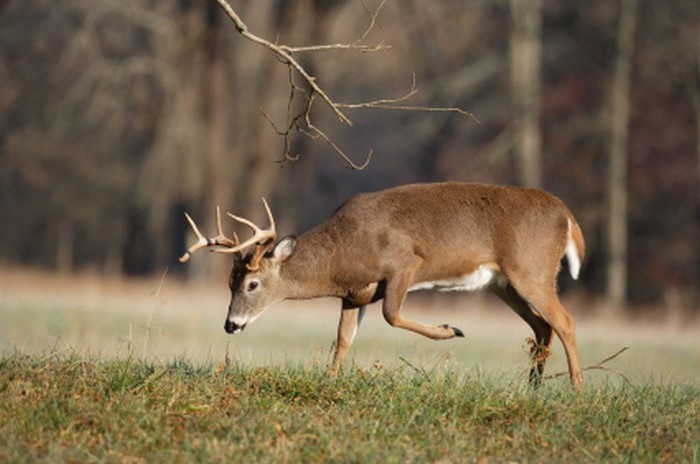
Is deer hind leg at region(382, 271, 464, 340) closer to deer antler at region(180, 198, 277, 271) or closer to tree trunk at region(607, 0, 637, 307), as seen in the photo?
deer antler at region(180, 198, 277, 271)

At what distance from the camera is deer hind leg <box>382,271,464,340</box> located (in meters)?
9.20

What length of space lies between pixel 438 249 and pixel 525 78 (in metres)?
21.9

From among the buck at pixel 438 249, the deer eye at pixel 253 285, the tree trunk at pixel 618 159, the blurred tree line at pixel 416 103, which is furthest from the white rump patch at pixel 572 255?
the tree trunk at pixel 618 159

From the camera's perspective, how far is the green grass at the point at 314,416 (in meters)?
6.23

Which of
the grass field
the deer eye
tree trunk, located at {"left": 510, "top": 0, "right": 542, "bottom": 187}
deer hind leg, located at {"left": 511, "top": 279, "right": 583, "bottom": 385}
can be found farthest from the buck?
tree trunk, located at {"left": 510, "top": 0, "right": 542, "bottom": 187}

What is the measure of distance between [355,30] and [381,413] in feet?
115

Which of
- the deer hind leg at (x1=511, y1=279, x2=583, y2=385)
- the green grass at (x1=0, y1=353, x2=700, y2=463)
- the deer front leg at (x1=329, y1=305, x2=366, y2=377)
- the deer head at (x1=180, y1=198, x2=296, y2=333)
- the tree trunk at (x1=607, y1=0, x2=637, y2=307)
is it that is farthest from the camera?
the tree trunk at (x1=607, y1=0, x2=637, y2=307)

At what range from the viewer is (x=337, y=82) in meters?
Answer: 43.0

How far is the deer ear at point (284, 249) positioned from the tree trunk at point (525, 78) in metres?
20.8

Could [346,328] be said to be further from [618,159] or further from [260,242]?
[618,159]

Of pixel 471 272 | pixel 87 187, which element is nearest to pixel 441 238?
pixel 471 272

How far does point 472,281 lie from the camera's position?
31.7 ft

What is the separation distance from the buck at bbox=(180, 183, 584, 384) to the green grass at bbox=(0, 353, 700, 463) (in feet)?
6.26

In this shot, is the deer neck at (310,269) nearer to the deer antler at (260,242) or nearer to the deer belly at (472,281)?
the deer antler at (260,242)
